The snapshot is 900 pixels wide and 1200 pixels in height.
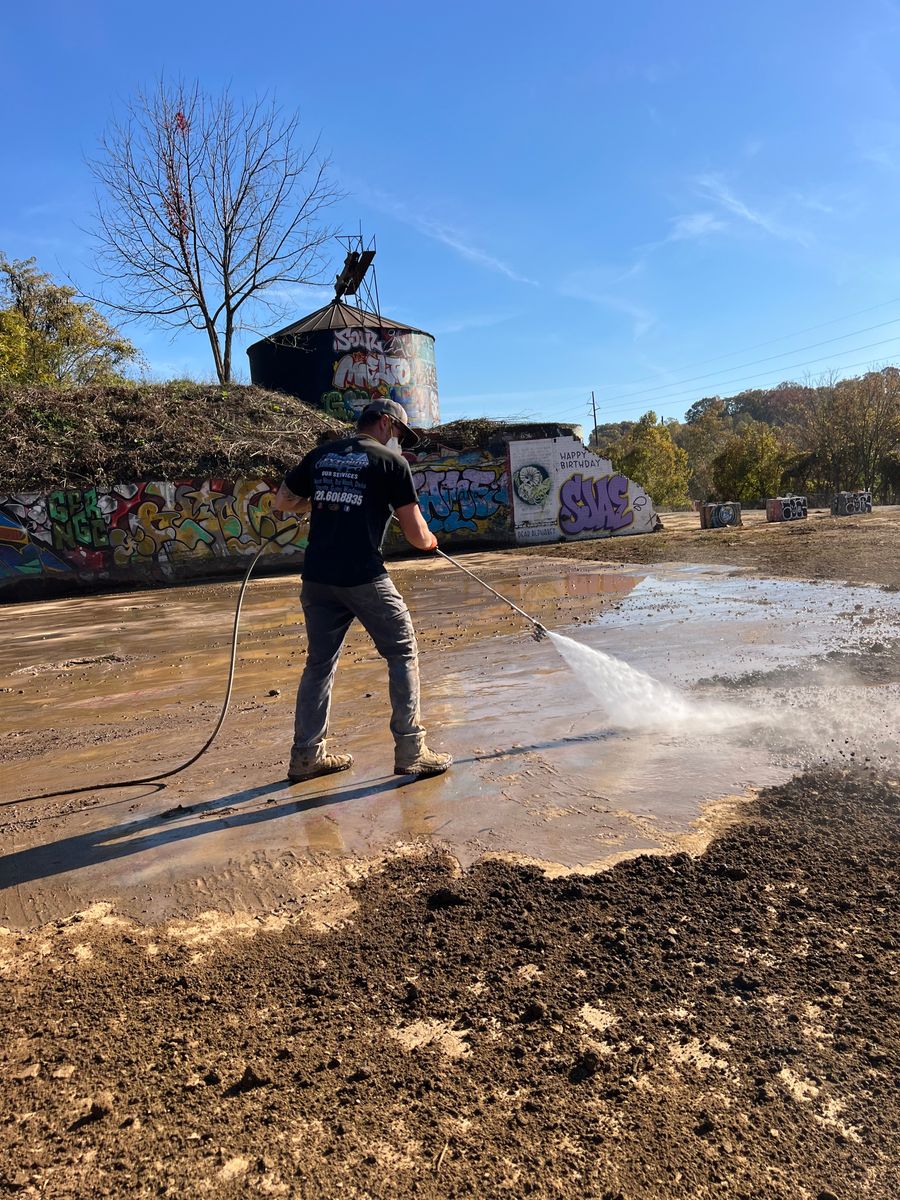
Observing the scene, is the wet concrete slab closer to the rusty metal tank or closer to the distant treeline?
the rusty metal tank

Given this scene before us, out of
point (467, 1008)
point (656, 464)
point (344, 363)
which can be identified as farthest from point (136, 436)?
point (656, 464)

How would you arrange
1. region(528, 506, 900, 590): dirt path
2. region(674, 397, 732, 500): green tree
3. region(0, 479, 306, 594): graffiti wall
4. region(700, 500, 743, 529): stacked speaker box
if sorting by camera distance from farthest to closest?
region(674, 397, 732, 500): green tree, region(700, 500, 743, 529): stacked speaker box, region(0, 479, 306, 594): graffiti wall, region(528, 506, 900, 590): dirt path

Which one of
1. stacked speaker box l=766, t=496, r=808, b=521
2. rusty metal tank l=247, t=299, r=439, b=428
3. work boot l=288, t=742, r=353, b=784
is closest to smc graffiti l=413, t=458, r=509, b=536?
rusty metal tank l=247, t=299, r=439, b=428

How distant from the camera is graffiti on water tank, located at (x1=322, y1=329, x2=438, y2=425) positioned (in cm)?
2612

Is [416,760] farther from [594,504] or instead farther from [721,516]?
[721,516]

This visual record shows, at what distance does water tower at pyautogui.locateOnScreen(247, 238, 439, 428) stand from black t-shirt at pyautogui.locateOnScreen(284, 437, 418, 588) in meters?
22.6

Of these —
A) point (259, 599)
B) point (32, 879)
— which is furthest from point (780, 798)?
point (259, 599)

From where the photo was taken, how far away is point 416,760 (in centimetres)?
405

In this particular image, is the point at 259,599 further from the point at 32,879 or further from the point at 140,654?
the point at 32,879

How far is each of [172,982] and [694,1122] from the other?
63.2 inches

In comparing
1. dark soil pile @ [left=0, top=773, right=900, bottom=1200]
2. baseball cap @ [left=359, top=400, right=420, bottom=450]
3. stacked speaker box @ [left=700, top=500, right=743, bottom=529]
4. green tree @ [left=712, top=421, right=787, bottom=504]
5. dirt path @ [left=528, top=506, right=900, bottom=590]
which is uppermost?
green tree @ [left=712, top=421, right=787, bottom=504]

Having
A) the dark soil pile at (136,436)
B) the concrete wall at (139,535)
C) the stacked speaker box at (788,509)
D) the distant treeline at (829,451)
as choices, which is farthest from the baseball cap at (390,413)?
the distant treeline at (829,451)

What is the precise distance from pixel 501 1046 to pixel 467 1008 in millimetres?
188

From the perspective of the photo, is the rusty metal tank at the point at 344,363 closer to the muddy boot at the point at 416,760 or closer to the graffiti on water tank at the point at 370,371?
the graffiti on water tank at the point at 370,371
